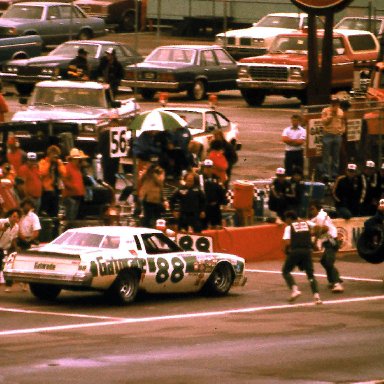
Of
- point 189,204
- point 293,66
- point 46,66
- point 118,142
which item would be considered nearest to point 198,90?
point 293,66

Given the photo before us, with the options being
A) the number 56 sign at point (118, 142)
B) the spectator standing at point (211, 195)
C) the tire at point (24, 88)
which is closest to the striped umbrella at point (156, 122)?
the number 56 sign at point (118, 142)

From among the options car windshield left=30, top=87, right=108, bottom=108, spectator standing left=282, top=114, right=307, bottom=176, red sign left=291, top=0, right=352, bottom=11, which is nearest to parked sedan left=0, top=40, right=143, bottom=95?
car windshield left=30, top=87, right=108, bottom=108

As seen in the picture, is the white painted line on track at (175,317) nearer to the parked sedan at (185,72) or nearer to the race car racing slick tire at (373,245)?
the race car racing slick tire at (373,245)

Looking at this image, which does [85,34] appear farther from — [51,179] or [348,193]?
[51,179]

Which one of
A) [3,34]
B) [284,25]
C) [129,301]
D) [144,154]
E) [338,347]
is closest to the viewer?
[338,347]

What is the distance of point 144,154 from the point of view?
27.4 m

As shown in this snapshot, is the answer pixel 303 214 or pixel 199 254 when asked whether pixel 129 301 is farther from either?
pixel 303 214

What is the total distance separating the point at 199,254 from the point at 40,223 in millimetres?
2988

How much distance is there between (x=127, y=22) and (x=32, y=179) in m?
36.1

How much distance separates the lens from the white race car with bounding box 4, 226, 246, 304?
71.6 ft

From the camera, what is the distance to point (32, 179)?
25.6m

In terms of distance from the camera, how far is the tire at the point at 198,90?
4322 cm

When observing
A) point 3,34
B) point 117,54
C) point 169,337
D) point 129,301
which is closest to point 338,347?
point 169,337

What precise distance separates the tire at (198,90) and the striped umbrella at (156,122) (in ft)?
46.5
